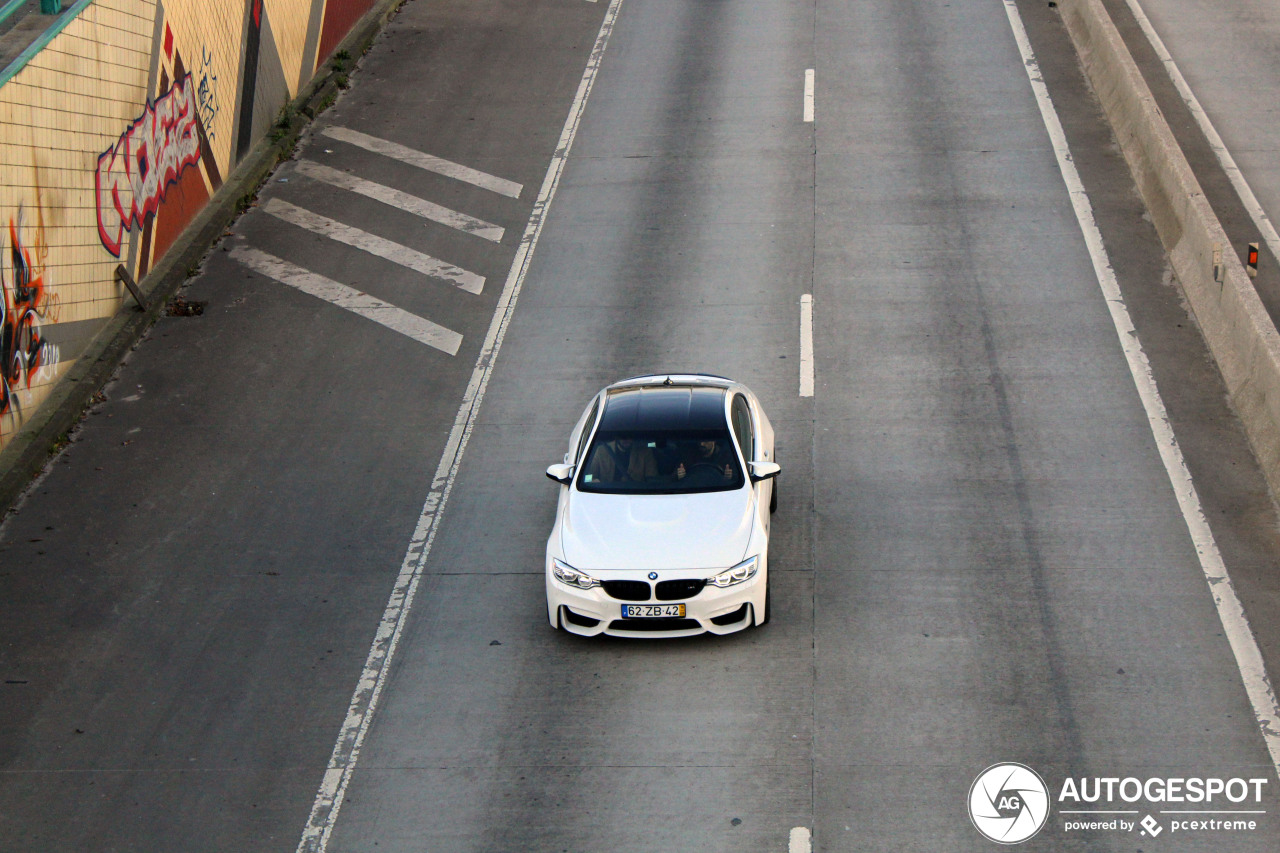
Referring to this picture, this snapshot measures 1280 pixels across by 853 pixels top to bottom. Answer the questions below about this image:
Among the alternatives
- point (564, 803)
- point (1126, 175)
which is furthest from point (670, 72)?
point (564, 803)

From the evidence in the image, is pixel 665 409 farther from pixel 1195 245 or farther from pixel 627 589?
pixel 1195 245

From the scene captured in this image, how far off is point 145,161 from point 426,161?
5130 millimetres

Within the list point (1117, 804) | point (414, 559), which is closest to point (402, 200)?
point (414, 559)

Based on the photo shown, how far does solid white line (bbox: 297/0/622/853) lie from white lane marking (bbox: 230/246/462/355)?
613 millimetres

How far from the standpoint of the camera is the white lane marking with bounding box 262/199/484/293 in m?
19.3

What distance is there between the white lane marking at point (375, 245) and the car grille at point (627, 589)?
320 inches

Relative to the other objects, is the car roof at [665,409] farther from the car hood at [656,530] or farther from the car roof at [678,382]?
the car hood at [656,530]

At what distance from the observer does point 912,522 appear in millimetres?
13547

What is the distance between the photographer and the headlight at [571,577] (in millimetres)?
11688

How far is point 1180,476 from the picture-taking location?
14055 millimetres

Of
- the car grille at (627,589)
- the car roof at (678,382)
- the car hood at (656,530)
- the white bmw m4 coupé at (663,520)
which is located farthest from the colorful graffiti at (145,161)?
the car grille at (627,589)

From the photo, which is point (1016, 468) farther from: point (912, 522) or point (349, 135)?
point (349, 135)

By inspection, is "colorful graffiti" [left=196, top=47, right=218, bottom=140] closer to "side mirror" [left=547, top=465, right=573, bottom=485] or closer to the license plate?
"side mirror" [left=547, top=465, right=573, bottom=485]

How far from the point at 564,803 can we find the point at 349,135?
16067 millimetres
